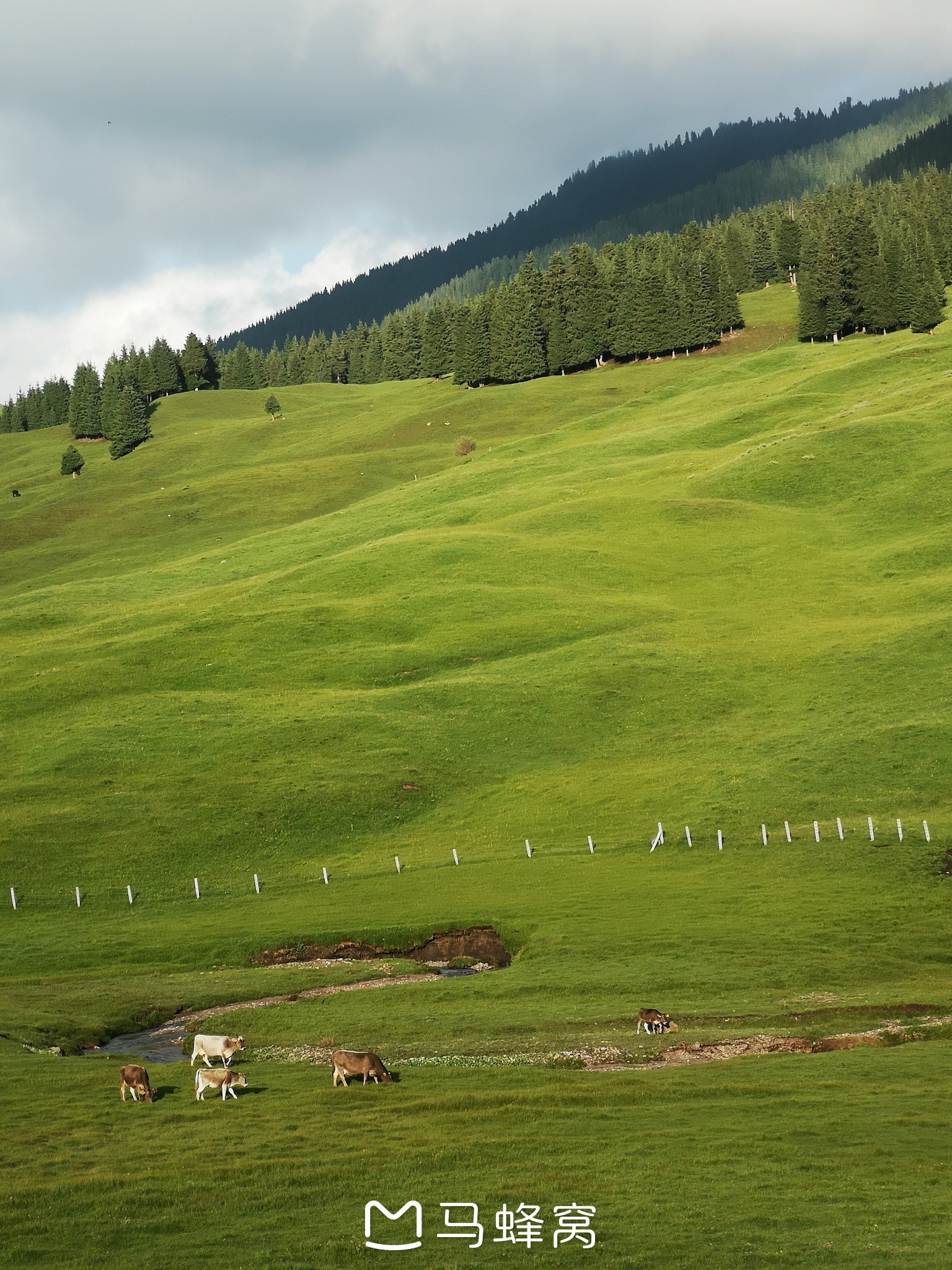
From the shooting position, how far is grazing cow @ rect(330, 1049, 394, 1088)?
2359 cm

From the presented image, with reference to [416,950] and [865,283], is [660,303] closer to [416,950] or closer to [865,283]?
[865,283]

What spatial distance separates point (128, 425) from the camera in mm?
190000

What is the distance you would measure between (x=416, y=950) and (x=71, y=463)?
158m

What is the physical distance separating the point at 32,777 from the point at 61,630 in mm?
32423

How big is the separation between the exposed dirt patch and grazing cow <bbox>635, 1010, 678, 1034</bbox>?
507 inches

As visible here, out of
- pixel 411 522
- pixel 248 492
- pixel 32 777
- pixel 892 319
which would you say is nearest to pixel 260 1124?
pixel 32 777

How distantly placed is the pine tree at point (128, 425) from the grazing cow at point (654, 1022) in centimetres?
17481

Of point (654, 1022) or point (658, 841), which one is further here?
point (658, 841)

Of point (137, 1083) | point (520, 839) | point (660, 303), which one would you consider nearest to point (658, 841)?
point (520, 839)

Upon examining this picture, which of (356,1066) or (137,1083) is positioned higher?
(137,1083)

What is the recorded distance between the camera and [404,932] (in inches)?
1635

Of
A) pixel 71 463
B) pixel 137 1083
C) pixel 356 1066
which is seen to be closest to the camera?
pixel 137 1083

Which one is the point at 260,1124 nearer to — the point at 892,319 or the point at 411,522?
the point at 411,522

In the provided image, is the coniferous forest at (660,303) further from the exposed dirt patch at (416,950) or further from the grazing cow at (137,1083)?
the grazing cow at (137,1083)
